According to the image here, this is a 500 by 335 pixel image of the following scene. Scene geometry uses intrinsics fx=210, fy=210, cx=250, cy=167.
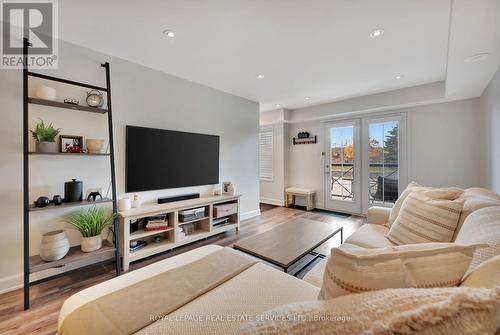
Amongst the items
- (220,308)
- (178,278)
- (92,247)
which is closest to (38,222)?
(92,247)

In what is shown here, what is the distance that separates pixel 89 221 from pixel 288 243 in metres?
1.91

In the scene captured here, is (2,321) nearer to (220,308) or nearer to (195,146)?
(220,308)

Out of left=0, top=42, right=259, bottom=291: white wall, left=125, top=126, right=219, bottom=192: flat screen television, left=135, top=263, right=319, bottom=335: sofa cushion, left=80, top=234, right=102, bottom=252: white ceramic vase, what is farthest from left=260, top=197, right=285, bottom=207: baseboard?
left=135, top=263, right=319, bottom=335: sofa cushion

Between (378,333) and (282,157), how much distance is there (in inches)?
191

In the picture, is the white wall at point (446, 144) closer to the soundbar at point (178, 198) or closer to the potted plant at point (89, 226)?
the soundbar at point (178, 198)

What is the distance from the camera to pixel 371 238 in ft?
5.92

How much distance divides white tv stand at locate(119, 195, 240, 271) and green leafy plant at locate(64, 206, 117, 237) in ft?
0.58

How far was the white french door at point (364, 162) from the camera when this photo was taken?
3907 millimetres

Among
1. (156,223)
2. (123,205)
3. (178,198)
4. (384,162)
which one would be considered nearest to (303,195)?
(384,162)

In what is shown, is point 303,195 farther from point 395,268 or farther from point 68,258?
point 395,268

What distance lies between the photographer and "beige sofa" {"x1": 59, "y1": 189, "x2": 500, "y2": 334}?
2.78ft

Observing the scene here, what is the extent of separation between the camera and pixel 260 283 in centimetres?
114

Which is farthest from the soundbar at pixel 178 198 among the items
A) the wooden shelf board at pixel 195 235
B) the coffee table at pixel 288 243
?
the coffee table at pixel 288 243

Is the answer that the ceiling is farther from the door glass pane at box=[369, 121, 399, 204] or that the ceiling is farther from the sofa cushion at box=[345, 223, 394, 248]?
the sofa cushion at box=[345, 223, 394, 248]
